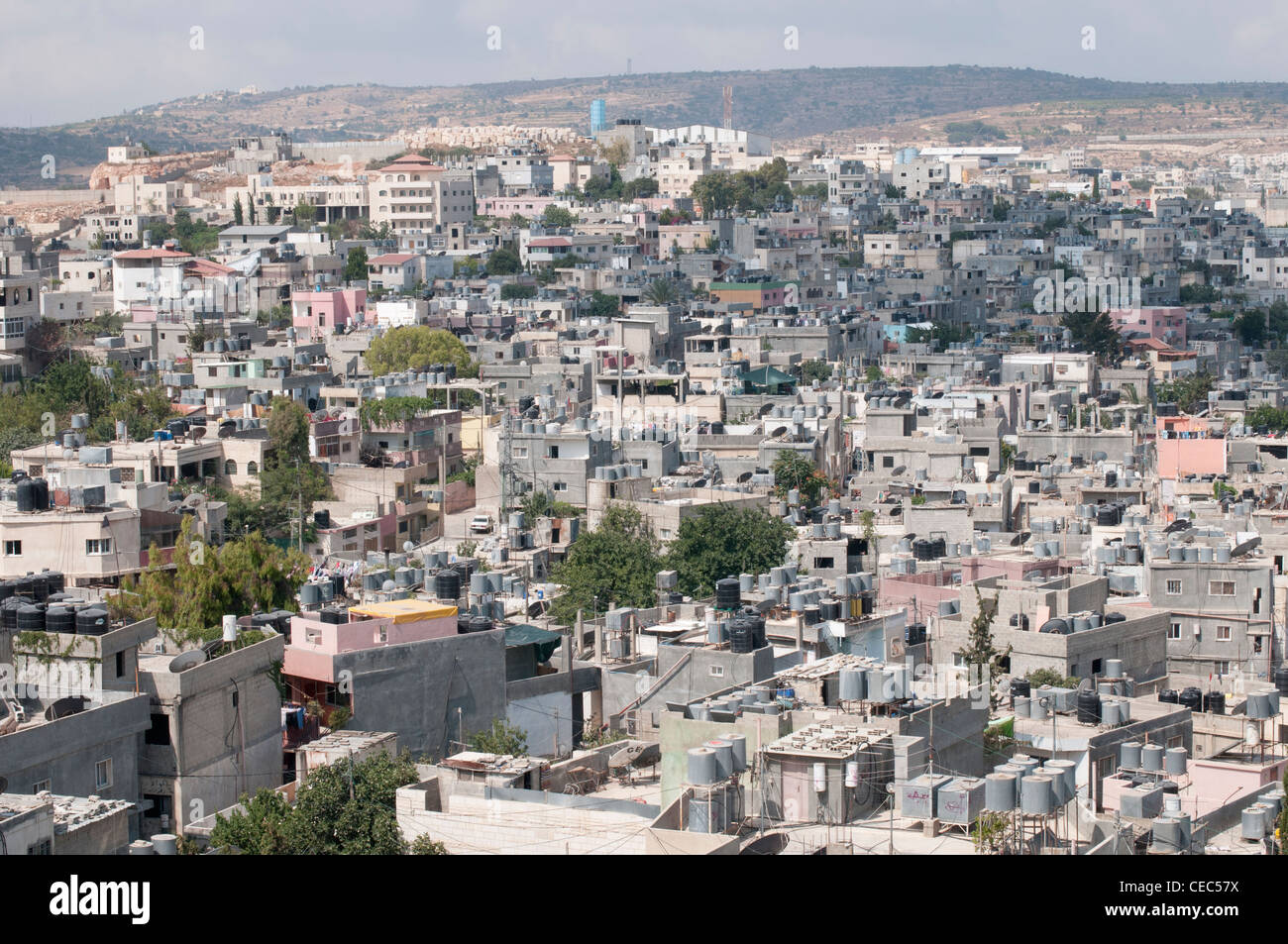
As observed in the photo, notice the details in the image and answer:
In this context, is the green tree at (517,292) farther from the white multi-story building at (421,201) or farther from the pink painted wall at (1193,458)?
the pink painted wall at (1193,458)

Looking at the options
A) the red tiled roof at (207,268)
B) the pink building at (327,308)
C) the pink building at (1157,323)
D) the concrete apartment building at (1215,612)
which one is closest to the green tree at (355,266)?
the red tiled roof at (207,268)

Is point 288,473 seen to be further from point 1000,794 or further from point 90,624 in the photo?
point 1000,794

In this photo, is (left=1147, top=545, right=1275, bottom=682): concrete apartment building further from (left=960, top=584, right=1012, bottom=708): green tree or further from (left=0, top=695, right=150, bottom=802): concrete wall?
(left=0, top=695, right=150, bottom=802): concrete wall

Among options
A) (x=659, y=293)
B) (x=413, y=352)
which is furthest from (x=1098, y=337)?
(x=413, y=352)

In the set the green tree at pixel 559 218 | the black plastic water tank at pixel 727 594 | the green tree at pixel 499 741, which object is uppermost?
the green tree at pixel 559 218

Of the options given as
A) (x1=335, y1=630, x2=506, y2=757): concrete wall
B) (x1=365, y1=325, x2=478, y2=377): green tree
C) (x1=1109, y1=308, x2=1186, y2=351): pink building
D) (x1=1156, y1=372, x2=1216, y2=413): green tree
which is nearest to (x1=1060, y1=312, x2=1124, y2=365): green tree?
(x1=1109, y1=308, x2=1186, y2=351): pink building

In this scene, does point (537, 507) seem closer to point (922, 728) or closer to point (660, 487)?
point (660, 487)

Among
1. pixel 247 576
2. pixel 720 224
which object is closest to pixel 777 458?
pixel 247 576
